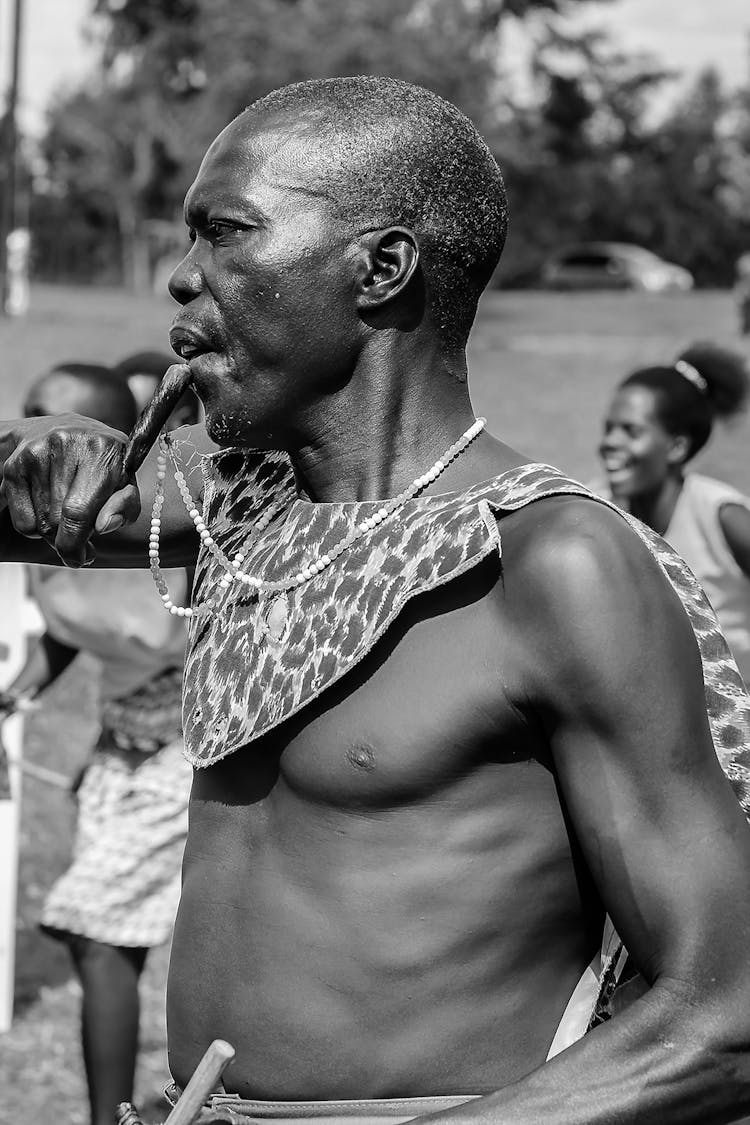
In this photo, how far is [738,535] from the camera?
4902 mm

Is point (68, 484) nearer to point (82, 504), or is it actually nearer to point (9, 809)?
point (82, 504)

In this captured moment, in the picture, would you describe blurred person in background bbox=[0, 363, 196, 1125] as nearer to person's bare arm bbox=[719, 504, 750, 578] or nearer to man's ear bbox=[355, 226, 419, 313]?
person's bare arm bbox=[719, 504, 750, 578]

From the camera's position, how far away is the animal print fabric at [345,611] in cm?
179

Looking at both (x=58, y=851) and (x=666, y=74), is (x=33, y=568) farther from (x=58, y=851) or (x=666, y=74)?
(x=666, y=74)

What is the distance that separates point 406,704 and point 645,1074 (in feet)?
1.52

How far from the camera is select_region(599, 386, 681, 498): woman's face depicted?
16.7 ft

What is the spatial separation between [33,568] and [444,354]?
2978mm

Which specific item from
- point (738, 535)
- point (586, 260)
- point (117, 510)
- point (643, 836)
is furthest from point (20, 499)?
point (586, 260)

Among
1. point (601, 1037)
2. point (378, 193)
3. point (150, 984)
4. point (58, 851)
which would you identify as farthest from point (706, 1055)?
point (58, 851)

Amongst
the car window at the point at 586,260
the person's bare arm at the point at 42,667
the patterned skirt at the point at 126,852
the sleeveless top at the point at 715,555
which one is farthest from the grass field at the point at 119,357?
the car window at the point at 586,260

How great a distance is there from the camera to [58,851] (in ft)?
21.2

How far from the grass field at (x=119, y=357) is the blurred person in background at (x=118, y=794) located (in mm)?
584

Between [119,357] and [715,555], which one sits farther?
[119,357]

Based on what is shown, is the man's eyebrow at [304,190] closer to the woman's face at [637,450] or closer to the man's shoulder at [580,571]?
the man's shoulder at [580,571]
